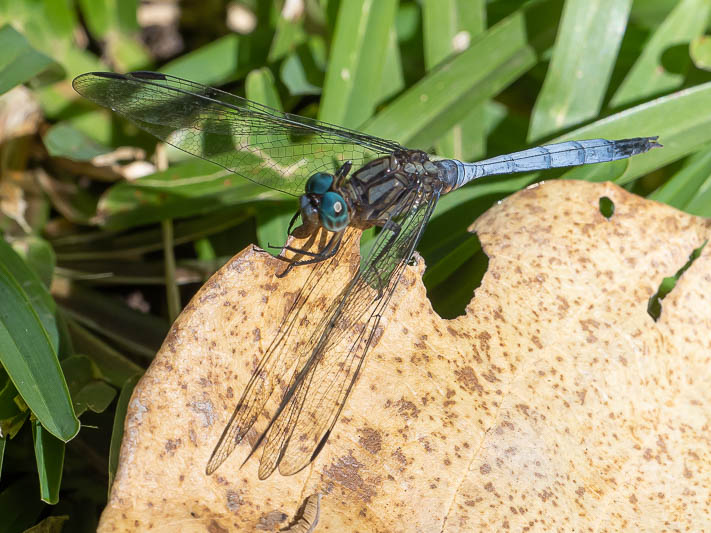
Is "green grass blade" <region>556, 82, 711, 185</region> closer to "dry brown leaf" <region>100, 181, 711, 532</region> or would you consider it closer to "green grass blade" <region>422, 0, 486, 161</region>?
"green grass blade" <region>422, 0, 486, 161</region>

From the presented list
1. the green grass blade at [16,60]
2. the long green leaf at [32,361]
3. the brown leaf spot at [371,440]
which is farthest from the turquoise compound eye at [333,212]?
the green grass blade at [16,60]

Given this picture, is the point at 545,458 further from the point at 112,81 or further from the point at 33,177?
the point at 33,177

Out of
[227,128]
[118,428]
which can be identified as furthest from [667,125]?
[118,428]

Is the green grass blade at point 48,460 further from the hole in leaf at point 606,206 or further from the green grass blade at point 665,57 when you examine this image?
the green grass blade at point 665,57

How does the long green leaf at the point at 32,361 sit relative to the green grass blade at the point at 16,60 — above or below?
below

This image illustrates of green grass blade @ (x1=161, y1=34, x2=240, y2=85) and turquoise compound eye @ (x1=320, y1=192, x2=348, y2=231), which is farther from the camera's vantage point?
green grass blade @ (x1=161, y1=34, x2=240, y2=85)

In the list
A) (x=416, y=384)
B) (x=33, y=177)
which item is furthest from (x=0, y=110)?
(x=416, y=384)

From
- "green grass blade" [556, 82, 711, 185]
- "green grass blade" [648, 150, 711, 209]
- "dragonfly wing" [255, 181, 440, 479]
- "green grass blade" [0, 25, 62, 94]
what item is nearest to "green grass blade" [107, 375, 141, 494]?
"dragonfly wing" [255, 181, 440, 479]
